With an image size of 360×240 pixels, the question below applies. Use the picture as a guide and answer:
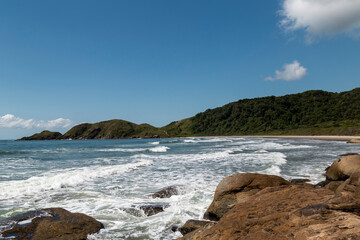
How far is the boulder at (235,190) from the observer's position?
6727 millimetres

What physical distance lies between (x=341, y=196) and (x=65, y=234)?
619cm

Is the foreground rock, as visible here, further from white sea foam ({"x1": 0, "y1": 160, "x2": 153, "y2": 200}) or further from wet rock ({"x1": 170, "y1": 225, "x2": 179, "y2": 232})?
white sea foam ({"x1": 0, "y1": 160, "x2": 153, "y2": 200})

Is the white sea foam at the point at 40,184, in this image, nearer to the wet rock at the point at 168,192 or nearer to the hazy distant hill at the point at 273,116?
the wet rock at the point at 168,192

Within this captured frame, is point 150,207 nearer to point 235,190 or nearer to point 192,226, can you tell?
point 192,226

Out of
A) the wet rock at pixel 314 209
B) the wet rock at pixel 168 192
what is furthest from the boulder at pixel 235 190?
the wet rock at pixel 314 209

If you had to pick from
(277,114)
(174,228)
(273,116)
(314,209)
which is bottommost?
(174,228)

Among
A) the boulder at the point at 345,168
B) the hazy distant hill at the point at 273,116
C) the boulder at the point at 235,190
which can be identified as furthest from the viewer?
the hazy distant hill at the point at 273,116

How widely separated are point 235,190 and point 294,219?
3899 mm

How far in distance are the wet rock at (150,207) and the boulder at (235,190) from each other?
1.72 metres

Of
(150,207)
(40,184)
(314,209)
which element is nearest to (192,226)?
(150,207)

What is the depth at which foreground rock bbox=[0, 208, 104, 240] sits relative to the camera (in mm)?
5758

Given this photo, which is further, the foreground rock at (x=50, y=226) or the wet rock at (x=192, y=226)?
the foreground rock at (x=50, y=226)

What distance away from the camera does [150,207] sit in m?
8.06

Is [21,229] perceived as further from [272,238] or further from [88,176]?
[88,176]
